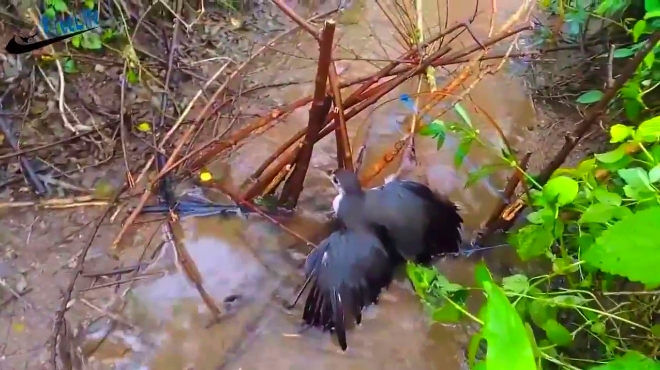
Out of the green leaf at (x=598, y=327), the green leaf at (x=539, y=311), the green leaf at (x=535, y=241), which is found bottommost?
the green leaf at (x=598, y=327)

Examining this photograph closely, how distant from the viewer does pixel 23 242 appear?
4.82 ft

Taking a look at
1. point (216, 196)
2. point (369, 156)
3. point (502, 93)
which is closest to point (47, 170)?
point (216, 196)

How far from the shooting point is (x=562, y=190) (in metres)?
0.95

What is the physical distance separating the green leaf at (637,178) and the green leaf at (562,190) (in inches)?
3.1

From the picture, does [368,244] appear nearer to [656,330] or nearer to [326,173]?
[326,173]

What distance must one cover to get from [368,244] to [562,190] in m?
0.47

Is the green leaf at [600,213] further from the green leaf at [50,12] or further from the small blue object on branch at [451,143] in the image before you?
the green leaf at [50,12]

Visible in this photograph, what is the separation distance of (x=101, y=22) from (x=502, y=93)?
1.26 m

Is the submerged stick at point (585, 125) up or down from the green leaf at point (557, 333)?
up

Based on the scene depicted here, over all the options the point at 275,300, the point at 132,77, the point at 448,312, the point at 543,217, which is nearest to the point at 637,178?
the point at 543,217

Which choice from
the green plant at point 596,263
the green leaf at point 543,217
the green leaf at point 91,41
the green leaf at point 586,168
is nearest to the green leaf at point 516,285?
the green plant at point 596,263

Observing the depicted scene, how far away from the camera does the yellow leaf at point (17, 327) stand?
52.1 inches

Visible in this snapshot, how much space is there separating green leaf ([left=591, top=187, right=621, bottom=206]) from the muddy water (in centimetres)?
56

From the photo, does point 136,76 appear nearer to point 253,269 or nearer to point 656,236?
point 253,269
